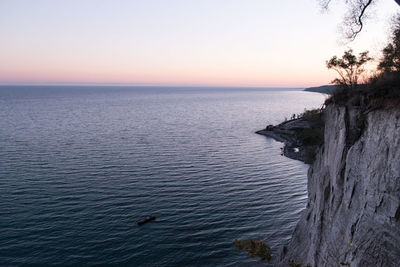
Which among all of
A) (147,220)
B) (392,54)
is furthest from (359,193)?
(147,220)

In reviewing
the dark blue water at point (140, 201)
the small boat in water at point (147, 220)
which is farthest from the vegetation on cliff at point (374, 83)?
the small boat in water at point (147, 220)

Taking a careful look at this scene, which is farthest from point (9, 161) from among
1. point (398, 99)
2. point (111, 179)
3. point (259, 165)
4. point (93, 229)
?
point (398, 99)

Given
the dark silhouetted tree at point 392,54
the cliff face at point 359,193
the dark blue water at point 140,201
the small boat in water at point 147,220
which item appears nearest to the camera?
the cliff face at point 359,193

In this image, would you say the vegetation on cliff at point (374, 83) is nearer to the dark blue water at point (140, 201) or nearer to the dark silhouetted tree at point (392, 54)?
the dark silhouetted tree at point (392, 54)

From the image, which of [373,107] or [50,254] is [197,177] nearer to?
[50,254]

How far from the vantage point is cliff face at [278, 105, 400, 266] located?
38.6 feet

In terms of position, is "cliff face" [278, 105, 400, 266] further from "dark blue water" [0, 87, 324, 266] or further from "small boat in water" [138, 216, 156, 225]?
"small boat in water" [138, 216, 156, 225]

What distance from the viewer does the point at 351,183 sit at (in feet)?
49.4

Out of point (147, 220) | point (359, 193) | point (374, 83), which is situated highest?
point (374, 83)

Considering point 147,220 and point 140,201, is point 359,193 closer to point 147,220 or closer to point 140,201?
point 147,220

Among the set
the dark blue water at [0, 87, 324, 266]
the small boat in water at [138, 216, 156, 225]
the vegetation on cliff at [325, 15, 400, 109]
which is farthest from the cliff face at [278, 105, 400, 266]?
the small boat in water at [138, 216, 156, 225]

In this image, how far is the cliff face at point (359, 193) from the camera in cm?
1177

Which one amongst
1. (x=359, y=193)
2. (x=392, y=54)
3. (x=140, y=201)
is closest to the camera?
(x=359, y=193)

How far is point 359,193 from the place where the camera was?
46.3 feet
